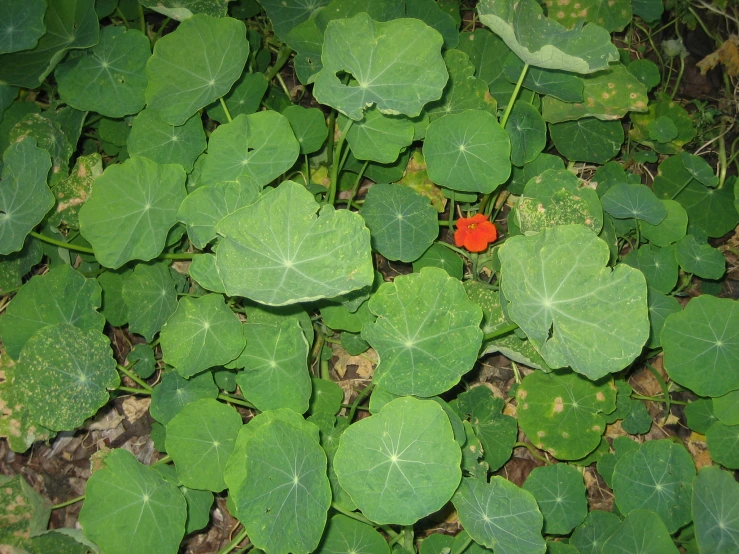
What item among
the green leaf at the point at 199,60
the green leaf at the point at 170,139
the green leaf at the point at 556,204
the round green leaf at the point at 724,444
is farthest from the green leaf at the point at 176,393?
the round green leaf at the point at 724,444

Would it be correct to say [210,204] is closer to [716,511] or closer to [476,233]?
[476,233]


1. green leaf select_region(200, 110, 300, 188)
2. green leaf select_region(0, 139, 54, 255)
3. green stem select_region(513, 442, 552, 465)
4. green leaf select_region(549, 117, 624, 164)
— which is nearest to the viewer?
green leaf select_region(0, 139, 54, 255)

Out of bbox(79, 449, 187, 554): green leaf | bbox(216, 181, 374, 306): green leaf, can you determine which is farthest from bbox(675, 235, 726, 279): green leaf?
bbox(79, 449, 187, 554): green leaf

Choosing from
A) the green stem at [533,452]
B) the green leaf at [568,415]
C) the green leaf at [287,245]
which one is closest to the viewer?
the green leaf at [287,245]

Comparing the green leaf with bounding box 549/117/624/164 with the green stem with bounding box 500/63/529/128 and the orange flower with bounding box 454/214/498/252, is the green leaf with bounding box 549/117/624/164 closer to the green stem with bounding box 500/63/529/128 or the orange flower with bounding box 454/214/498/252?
the green stem with bounding box 500/63/529/128

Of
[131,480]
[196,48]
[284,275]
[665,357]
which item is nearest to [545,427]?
[665,357]

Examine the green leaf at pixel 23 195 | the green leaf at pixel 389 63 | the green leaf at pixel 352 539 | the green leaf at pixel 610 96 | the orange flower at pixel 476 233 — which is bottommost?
the green leaf at pixel 352 539

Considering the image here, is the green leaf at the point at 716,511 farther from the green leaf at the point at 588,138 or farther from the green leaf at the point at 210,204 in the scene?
the green leaf at the point at 210,204
